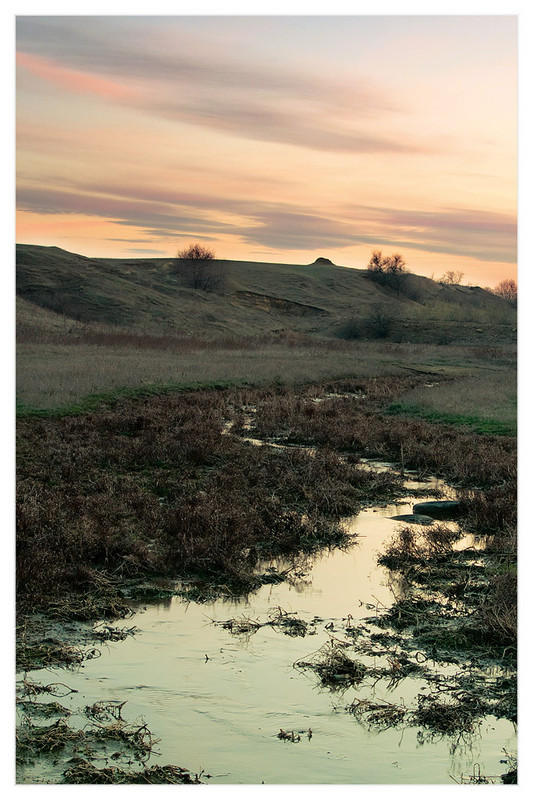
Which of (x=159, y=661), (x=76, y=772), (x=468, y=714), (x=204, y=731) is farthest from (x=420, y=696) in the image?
(x=76, y=772)

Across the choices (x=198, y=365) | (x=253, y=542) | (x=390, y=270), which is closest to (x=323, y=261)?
(x=390, y=270)

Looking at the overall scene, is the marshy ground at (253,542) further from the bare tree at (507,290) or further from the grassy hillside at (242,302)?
the bare tree at (507,290)

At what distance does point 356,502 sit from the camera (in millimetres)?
12711

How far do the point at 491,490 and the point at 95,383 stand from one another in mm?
15408

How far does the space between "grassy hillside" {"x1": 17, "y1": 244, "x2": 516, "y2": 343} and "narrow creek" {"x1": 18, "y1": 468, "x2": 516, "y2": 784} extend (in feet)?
141

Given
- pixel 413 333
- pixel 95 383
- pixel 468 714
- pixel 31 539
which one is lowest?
pixel 468 714

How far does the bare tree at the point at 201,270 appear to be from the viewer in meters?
117

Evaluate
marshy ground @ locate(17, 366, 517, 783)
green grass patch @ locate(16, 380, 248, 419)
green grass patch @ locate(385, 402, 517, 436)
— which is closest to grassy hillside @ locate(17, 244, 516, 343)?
green grass patch @ locate(16, 380, 248, 419)

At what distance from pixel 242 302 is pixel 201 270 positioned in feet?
39.0

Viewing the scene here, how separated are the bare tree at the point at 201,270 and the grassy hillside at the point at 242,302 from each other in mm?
1464

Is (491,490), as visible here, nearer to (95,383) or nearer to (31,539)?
(31,539)

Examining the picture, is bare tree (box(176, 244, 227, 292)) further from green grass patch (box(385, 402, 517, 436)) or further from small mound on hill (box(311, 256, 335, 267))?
green grass patch (box(385, 402, 517, 436))

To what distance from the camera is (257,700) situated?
581 cm

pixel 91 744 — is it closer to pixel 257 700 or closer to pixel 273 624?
pixel 257 700
